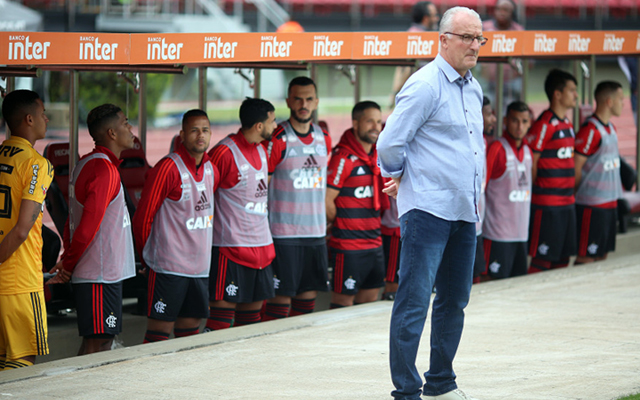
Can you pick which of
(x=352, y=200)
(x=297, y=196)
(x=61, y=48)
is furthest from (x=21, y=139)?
(x=352, y=200)

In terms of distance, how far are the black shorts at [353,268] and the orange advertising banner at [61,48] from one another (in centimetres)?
260

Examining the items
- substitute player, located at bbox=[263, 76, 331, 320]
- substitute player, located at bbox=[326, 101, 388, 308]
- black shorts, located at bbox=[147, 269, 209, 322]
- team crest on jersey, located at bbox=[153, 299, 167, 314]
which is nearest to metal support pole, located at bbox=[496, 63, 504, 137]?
substitute player, located at bbox=[326, 101, 388, 308]

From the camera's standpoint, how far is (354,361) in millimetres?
5383

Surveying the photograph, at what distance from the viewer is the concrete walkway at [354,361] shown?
15.4 ft


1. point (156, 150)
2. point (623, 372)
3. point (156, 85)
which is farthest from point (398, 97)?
point (156, 85)

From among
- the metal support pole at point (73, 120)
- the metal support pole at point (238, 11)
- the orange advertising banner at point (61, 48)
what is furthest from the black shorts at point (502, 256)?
the metal support pole at point (238, 11)

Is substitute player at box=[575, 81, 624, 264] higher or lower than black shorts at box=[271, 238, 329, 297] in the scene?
higher

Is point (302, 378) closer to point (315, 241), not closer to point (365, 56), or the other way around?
point (315, 241)

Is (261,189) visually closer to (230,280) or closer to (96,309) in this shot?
(230,280)

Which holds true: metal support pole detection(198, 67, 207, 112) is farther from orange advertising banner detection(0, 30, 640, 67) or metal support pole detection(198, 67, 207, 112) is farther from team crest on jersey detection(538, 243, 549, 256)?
team crest on jersey detection(538, 243, 549, 256)

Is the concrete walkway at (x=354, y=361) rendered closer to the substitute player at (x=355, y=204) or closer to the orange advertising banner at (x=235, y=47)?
the substitute player at (x=355, y=204)

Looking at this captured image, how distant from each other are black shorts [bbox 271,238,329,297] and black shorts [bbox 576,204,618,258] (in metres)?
3.24

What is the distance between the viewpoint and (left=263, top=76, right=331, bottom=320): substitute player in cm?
738

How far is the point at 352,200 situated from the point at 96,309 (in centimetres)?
246
